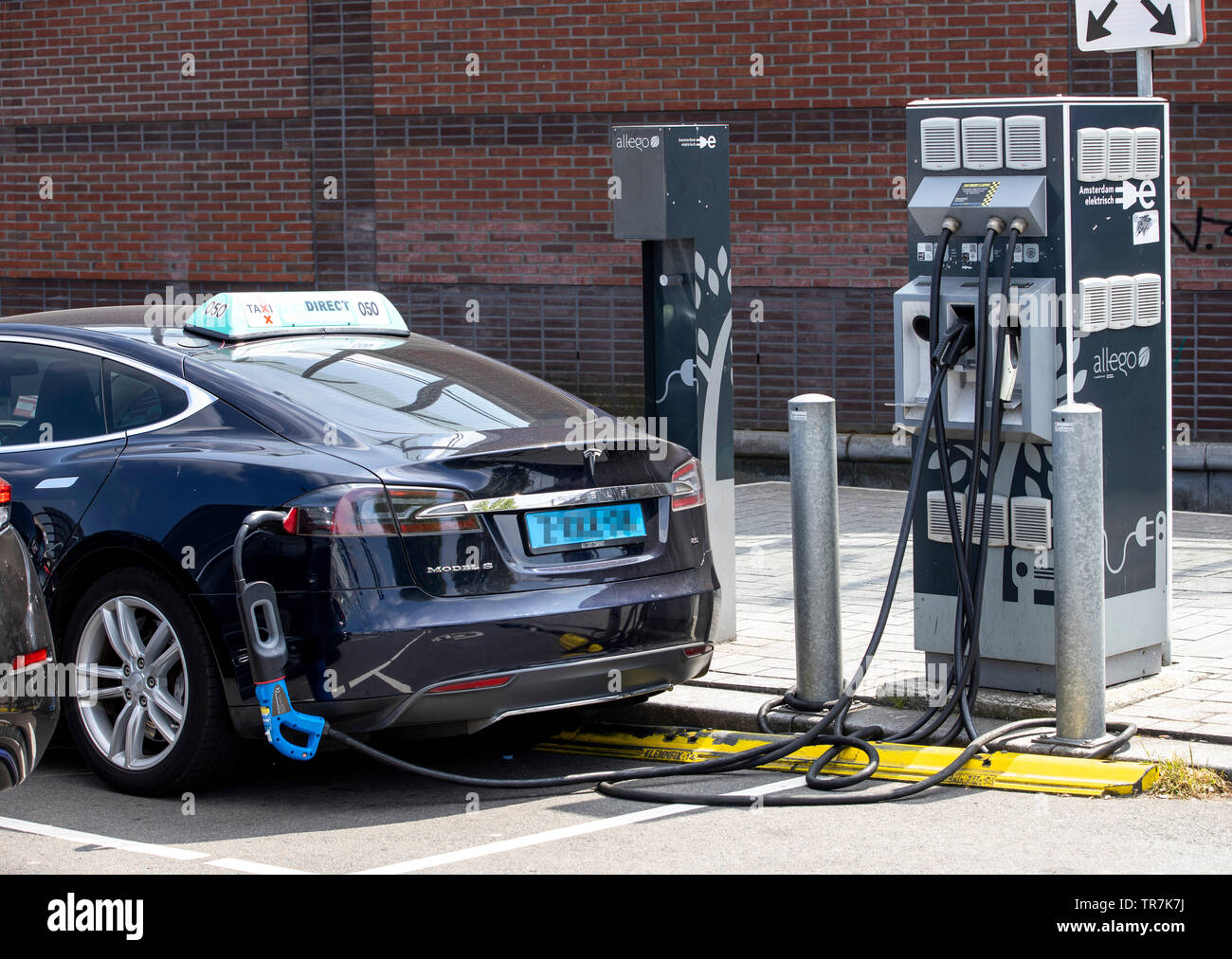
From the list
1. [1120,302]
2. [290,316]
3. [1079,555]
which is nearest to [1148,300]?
[1120,302]

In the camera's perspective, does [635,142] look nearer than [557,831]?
No

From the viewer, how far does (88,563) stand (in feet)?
19.5

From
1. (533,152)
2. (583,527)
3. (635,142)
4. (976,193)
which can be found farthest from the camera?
(533,152)

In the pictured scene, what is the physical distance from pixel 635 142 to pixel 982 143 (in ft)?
5.16

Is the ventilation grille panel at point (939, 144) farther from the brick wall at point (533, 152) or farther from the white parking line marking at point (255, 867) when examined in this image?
the brick wall at point (533, 152)

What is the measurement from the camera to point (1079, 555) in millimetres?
5902

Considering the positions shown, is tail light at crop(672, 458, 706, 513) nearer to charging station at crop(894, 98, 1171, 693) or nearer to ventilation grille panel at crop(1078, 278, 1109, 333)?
charging station at crop(894, 98, 1171, 693)

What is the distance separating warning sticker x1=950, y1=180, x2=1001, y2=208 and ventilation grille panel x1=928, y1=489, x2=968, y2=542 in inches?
42.8

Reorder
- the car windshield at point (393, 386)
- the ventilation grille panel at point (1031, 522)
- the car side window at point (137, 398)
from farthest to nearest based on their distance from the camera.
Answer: the ventilation grille panel at point (1031, 522) → the car side window at point (137, 398) → the car windshield at point (393, 386)

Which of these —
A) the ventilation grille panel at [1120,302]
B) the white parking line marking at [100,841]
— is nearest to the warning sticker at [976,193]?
the ventilation grille panel at [1120,302]

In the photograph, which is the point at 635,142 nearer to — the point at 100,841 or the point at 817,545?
the point at 817,545

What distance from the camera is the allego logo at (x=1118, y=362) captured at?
6.50 meters

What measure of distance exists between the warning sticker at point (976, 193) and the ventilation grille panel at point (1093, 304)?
46 cm
